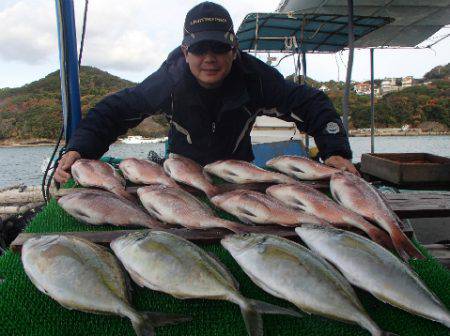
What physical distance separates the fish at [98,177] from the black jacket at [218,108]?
0.73m

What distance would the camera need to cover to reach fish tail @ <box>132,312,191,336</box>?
1.17 meters

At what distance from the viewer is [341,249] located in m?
1.56

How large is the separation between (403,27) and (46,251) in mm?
9262

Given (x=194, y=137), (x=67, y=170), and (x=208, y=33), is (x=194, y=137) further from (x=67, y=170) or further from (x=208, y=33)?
(x=67, y=170)

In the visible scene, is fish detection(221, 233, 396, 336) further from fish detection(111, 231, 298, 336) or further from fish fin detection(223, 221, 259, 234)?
fish fin detection(223, 221, 259, 234)

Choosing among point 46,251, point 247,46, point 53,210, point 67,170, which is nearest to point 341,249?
point 46,251

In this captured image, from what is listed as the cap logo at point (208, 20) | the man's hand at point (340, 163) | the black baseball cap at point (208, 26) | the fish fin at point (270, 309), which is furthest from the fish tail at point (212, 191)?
the cap logo at point (208, 20)

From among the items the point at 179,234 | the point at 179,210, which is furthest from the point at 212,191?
the point at 179,234

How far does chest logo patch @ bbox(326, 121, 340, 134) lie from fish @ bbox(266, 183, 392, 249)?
1210mm

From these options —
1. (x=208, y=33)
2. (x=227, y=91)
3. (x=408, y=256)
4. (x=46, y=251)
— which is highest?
(x=208, y=33)

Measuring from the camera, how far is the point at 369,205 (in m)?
2.06

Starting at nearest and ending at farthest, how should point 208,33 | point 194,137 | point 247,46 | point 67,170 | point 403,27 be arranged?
1. point 67,170
2. point 208,33
3. point 194,137
4. point 403,27
5. point 247,46

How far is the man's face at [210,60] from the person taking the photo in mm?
3092

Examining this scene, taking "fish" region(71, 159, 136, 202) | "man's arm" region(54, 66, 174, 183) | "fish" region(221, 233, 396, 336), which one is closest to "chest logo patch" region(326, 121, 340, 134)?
"man's arm" region(54, 66, 174, 183)
